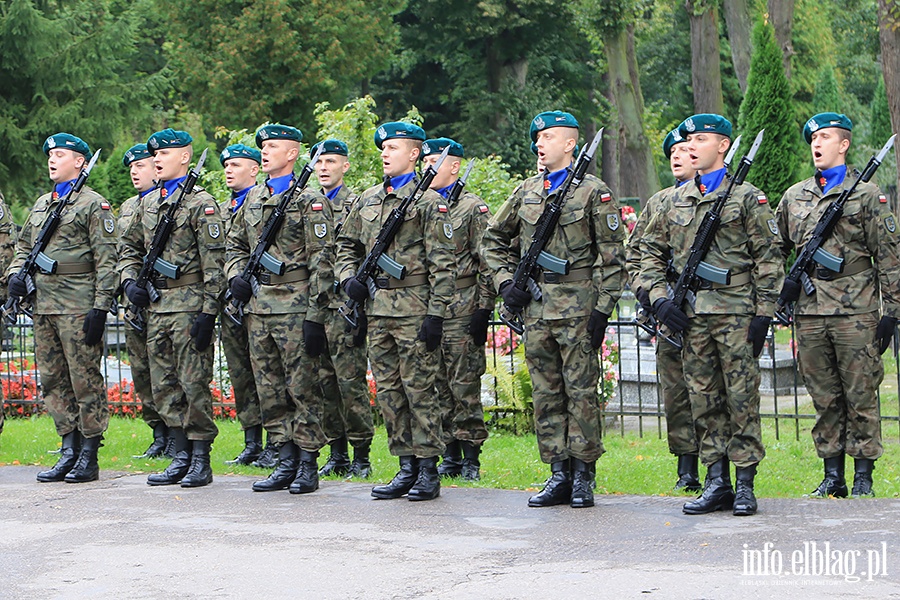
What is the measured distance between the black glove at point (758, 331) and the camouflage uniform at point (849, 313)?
665 millimetres

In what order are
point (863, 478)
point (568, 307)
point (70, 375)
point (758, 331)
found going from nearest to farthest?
point (758, 331)
point (568, 307)
point (863, 478)
point (70, 375)

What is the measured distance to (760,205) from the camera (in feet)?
25.7

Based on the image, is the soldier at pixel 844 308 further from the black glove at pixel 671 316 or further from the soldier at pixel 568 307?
the soldier at pixel 568 307

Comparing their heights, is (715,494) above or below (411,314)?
below

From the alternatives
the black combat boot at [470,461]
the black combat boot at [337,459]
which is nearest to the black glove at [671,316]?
the black combat boot at [470,461]

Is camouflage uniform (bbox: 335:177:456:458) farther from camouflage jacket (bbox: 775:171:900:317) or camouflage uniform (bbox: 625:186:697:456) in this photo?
camouflage jacket (bbox: 775:171:900:317)

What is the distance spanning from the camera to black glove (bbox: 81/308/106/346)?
9.41 m

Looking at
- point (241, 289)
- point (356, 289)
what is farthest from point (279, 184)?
point (356, 289)

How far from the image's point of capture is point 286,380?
29.7ft

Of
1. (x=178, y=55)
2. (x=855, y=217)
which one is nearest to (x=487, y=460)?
(x=855, y=217)

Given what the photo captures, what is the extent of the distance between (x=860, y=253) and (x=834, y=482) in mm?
1409

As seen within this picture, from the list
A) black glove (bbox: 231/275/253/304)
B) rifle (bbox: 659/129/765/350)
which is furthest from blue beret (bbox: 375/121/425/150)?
rifle (bbox: 659/129/765/350)

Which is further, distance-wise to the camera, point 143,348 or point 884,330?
point 143,348

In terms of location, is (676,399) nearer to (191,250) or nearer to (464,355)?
(464,355)
